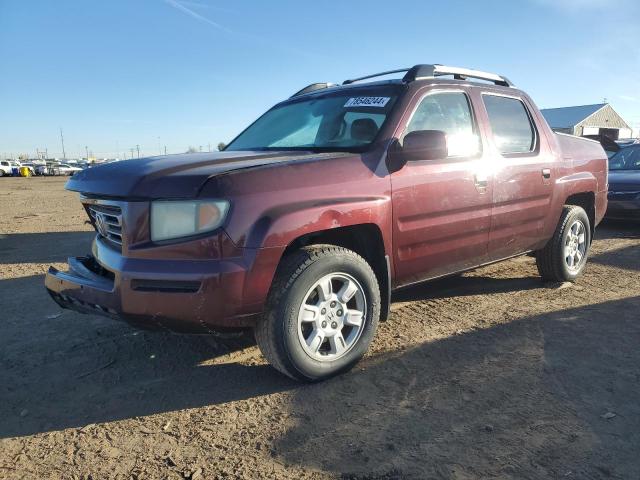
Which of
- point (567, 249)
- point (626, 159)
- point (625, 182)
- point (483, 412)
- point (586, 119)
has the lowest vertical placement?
point (483, 412)

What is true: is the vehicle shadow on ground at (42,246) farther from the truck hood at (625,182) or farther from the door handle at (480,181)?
the truck hood at (625,182)

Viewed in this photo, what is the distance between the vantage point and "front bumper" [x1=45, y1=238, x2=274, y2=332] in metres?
2.48

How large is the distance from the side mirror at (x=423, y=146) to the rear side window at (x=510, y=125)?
3.59 feet

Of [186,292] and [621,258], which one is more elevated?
[186,292]

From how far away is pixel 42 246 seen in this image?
7.26 m

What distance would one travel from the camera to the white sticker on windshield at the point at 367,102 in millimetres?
3506

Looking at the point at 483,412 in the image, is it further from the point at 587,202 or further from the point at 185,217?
the point at 587,202

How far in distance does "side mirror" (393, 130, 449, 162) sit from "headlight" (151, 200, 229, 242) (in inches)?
50.3

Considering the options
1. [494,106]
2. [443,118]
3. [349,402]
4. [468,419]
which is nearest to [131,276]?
[349,402]

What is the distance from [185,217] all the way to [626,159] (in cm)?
973

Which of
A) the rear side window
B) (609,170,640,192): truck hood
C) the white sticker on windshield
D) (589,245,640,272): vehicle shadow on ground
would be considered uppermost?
the white sticker on windshield

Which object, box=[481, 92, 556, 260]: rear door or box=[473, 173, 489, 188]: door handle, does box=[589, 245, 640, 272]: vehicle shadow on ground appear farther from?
box=[473, 173, 489, 188]: door handle

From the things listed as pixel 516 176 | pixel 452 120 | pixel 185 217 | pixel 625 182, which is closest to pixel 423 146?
pixel 452 120

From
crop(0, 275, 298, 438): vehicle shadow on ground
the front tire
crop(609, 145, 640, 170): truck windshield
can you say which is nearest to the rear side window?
the front tire
